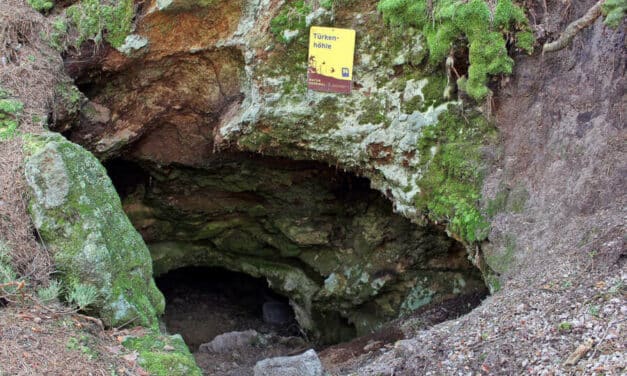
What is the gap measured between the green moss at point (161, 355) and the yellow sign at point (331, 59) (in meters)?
3.38

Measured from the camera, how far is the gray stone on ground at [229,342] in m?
8.01

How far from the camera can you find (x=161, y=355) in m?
3.81

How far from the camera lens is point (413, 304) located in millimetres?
7609

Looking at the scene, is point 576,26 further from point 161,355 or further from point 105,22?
point 105,22

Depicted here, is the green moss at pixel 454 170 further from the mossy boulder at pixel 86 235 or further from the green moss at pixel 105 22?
the green moss at pixel 105 22

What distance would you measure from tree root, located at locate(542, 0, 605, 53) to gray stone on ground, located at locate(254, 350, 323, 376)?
11.9 ft

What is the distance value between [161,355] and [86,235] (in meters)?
1.09

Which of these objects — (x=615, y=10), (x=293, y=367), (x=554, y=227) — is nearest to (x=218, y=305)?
(x=293, y=367)

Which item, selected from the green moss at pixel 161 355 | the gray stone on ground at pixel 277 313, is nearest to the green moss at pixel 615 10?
the green moss at pixel 161 355

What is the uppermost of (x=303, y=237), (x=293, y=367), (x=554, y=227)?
(x=554, y=227)

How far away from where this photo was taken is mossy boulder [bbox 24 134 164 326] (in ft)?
13.4

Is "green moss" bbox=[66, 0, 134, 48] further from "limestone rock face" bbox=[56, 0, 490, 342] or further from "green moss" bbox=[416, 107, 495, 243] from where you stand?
"green moss" bbox=[416, 107, 495, 243]

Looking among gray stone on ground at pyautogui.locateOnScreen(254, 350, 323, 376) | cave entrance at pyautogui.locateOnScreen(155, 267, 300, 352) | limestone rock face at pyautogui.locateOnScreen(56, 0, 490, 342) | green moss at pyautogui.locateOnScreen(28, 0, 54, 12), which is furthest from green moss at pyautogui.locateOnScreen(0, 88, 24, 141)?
cave entrance at pyautogui.locateOnScreen(155, 267, 300, 352)

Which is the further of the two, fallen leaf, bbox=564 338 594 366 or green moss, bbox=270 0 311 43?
green moss, bbox=270 0 311 43
